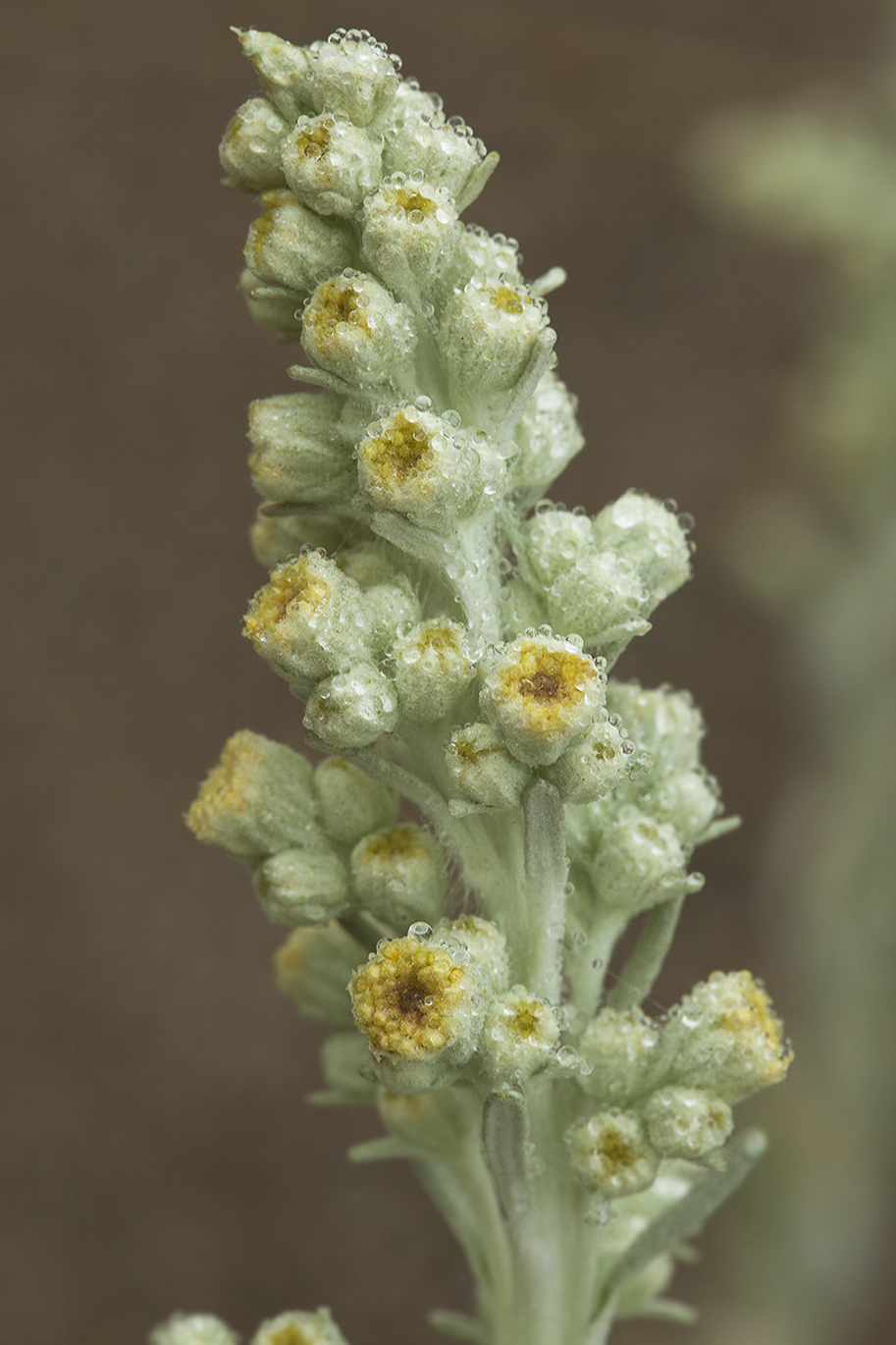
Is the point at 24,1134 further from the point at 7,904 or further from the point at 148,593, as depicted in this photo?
the point at 148,593

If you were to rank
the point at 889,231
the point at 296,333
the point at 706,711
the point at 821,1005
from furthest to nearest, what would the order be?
the point at 706,711 → the point at 821,1005 → the point at 889,231 → the point at 296,333

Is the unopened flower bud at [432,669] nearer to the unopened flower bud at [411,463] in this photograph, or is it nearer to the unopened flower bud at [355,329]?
the unopened flower bud at [411,463]

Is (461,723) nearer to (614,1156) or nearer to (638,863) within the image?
(638,863)

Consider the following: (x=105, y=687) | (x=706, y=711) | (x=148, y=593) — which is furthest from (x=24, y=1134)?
(x=706, y=711)

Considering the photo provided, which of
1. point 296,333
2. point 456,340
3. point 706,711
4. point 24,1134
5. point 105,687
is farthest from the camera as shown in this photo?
point 706,711

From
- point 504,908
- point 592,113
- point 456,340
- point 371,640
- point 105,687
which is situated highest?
point 592,113

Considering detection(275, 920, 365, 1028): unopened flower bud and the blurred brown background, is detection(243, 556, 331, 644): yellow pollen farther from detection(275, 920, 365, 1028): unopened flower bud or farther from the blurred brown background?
the blurred brown background

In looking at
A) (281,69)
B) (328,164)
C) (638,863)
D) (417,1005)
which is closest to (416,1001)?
(417,1005)
